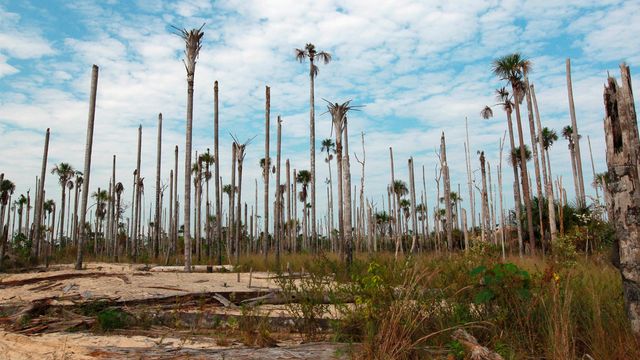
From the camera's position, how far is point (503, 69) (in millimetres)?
20750

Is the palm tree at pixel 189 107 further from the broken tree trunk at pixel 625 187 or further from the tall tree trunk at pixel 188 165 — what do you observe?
the broken tree trunk at pixel 625 187

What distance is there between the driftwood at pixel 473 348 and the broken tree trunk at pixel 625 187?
1231mm

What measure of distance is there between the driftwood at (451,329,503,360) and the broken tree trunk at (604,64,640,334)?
1231 millimetres

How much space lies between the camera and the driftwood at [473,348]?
380cm

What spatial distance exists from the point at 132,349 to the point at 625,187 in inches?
205

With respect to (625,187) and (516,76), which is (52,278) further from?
(516,76)

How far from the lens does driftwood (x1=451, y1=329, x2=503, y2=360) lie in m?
3.80

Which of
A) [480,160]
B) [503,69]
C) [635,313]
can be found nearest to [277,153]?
[503,69]

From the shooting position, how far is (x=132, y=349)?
16.0ft

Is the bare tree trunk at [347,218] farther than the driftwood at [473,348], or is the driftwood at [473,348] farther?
the bare tree trunk at [347,218]

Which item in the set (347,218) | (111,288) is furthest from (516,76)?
(111,288)

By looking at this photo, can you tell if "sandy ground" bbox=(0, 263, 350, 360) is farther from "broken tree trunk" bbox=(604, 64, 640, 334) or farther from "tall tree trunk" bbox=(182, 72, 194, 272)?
"tall tree trunk" bbox=(182, 72, 194, 272)

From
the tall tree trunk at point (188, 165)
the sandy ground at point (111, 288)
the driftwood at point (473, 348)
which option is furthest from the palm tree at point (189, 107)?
the driftwood at point (473, 348)

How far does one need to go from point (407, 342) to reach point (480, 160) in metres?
30.6
